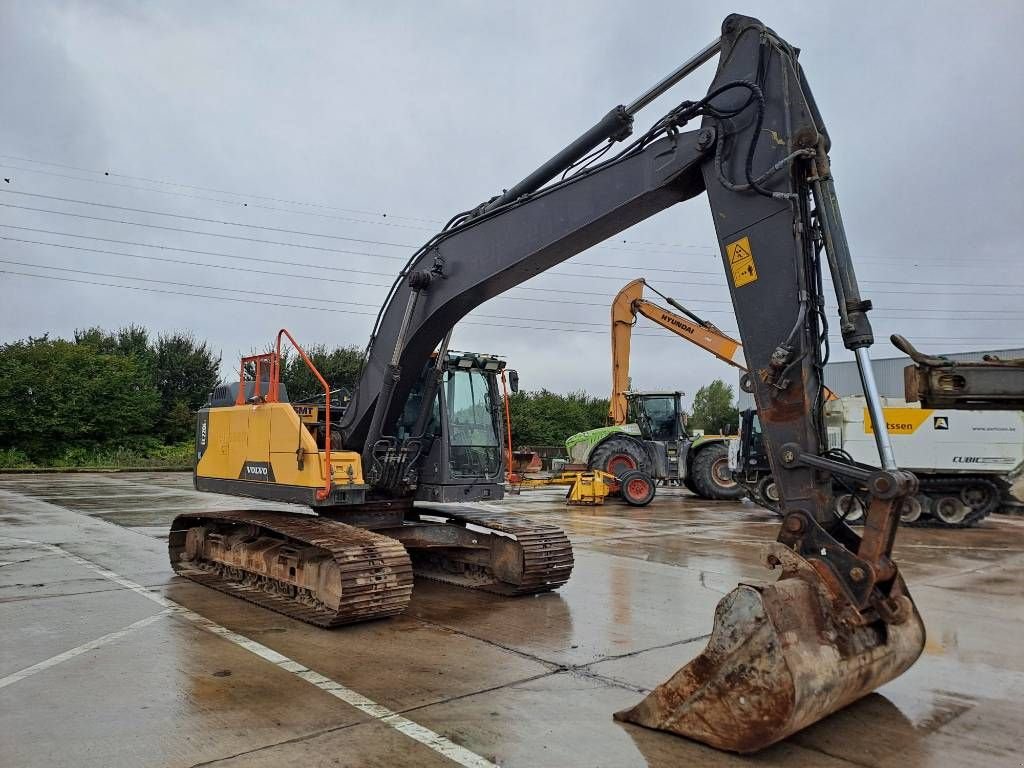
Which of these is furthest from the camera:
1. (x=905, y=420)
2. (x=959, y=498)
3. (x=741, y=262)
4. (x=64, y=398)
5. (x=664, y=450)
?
(x=64, y=398)

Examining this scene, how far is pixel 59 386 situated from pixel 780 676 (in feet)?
118

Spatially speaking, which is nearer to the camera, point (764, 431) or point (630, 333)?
point (764, 431)

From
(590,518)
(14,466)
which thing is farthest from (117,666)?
(14,466)

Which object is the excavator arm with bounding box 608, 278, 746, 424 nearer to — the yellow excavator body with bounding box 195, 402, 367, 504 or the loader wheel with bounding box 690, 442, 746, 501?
the loader wheel with bounding box 690, 442, 746, 501

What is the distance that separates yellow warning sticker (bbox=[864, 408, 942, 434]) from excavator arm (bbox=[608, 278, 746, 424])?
3.71 m

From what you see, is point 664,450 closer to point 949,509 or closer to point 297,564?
point 949,509

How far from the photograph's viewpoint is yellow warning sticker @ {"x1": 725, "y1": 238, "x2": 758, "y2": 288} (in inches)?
183

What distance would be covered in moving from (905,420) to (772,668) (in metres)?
13.2

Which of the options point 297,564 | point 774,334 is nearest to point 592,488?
point 297,564

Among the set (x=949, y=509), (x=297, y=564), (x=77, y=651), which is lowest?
Answer: (x=949, y=509)

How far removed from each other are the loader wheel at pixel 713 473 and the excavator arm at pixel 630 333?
6.93 ft

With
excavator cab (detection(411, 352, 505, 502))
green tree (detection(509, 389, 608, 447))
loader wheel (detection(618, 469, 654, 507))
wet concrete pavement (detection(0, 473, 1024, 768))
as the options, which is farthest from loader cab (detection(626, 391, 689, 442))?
green tree (detection(509, 389, 608, 447))

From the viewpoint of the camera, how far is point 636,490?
1803 centimetres

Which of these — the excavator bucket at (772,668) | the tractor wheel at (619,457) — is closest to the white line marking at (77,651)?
the excavator bucket at (772,668)
